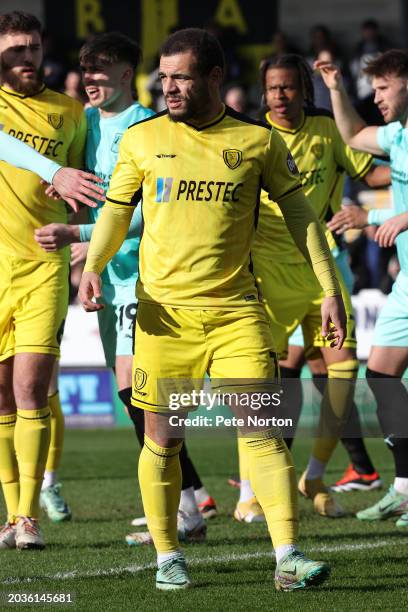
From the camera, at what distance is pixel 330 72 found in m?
7.14

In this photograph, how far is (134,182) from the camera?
5.21 m

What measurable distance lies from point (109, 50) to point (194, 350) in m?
2.21

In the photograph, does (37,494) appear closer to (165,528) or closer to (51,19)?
(165,528)

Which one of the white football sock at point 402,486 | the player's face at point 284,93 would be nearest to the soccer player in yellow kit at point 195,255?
the player's face at point 284,93

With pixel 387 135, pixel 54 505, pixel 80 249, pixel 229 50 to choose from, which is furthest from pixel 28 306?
pixel 229 50

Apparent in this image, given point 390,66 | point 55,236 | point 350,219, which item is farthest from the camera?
point 390,66

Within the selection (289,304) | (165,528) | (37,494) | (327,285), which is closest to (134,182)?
(327,285)


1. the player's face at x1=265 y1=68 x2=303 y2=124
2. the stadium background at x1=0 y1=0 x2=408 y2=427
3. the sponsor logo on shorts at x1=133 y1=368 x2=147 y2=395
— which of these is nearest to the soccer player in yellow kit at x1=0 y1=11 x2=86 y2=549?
the sponsor logo on shorts at x1=133 y1=368 x2=147 y2=395

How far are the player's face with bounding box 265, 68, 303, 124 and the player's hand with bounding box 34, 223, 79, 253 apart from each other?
2.03 meters

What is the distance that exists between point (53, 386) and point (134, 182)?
8.81 ft

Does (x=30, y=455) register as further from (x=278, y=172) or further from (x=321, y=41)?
(x=321, y=41)

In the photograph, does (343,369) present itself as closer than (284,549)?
No

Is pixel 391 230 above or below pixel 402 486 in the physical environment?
above

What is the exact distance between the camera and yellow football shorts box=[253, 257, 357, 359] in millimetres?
7469
